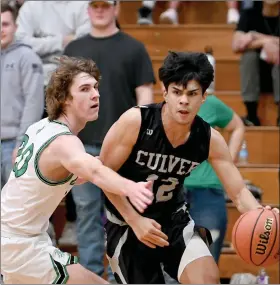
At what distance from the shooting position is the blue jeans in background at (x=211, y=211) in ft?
17.6

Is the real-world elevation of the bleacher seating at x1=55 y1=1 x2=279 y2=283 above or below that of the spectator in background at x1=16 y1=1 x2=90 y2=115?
below

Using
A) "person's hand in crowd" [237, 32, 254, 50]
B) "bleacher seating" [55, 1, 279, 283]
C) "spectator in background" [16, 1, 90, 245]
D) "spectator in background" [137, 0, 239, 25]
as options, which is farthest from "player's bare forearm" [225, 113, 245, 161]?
"spectator in background" [137, 0, 239, 25]

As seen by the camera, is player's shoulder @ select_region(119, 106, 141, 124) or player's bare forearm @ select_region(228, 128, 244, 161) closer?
player's shoulder @ select_region(119, 106, 141, 124)

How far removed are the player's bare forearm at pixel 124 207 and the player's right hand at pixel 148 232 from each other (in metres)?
0.04

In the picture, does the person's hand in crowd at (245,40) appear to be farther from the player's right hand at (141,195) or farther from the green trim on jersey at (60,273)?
the player's right hand at (141,195)

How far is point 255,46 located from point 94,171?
12.5 ft

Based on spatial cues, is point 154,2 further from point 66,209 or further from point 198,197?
point 198,197

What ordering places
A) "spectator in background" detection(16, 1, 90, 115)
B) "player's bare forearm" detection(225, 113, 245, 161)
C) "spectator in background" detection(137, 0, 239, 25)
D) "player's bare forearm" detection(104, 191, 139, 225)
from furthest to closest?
"spectator in background" detection(137, 0, 239, 25)
"spectator in background" detection(16, 1, 90, 115)
"player's bare forearm" detection(225, 113, 245, 161)
"player's bare forearm" detection(104, 191, 139, 225)

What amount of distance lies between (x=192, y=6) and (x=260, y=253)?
4862 mm

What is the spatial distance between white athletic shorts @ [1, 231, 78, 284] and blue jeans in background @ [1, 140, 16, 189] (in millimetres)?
1569

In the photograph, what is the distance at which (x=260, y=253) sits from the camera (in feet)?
13.9

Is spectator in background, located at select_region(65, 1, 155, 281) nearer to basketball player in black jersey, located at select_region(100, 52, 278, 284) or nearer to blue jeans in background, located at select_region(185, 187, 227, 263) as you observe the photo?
blue jeans in background, located at select_region(185, 187, 227, 263)

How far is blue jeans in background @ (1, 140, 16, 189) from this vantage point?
552 cm

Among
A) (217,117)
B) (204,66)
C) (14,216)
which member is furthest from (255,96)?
(14,216)
